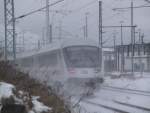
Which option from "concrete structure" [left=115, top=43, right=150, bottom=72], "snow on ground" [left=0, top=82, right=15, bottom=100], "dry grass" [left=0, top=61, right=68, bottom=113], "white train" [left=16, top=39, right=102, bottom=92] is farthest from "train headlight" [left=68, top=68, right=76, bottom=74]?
"concrete structure" [left=115, top=43, right=150, bottom=72]

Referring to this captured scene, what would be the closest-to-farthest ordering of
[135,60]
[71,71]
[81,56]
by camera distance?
[71,71] → [81,56] → [135,60]

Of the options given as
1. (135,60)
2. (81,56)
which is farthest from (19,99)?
(135,60)

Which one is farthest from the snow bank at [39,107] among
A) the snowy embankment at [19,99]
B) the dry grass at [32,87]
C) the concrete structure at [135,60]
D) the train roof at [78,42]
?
the concrete structure at [135,60]

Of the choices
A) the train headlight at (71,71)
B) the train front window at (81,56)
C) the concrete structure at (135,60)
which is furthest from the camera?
the concrete structure at (135,60)

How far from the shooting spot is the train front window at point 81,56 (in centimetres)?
2061

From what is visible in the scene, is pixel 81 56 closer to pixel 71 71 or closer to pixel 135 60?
pixel 71 71

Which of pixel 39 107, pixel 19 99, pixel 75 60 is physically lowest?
pixel 39 107

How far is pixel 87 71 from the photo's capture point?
20.6 meters

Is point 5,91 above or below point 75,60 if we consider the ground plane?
below

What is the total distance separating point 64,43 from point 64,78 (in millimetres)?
2212

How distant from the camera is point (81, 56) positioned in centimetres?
2100

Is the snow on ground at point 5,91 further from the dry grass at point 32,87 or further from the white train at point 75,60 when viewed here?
the white train at point 75,60

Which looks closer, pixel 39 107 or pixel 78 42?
pixel 39 107

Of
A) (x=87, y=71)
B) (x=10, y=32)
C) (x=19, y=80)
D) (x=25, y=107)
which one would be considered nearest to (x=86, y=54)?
(x=87, y=71)
